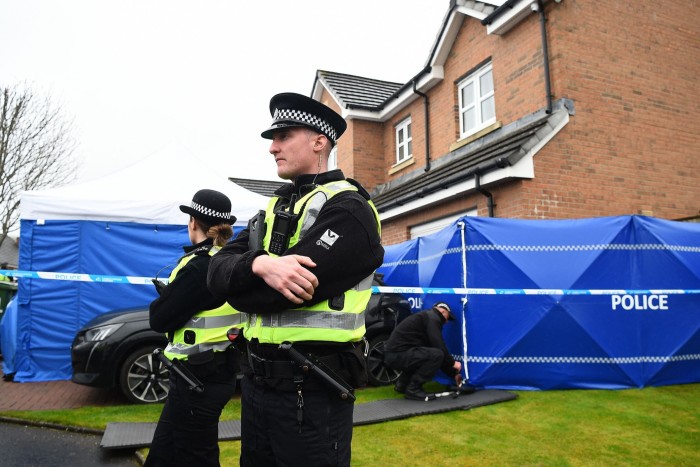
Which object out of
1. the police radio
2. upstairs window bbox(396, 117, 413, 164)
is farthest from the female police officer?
upstairs window bbox(396, 117, 413, 164)

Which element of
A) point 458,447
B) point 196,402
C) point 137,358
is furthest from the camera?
point 137,358

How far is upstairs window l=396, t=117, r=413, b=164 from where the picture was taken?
1480 cm

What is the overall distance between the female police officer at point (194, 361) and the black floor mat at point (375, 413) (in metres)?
2.25

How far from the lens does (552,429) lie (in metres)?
5.09

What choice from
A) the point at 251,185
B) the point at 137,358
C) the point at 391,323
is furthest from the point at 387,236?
the point at 251,185

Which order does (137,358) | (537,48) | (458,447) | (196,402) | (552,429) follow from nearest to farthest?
(196,402) < (458,447) < (552,429) < (137,358) < (537,48)

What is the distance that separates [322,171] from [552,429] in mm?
4261

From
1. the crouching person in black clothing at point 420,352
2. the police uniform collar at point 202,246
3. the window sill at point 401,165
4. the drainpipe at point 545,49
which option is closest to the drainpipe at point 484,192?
the drainpipe at point 545,49

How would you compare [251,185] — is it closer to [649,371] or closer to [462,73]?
[462,73]

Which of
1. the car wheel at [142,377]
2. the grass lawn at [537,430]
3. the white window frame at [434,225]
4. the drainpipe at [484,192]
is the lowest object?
the grass lawn at [537,430]

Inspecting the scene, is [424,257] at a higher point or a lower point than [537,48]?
lower

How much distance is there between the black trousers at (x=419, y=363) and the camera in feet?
21.2

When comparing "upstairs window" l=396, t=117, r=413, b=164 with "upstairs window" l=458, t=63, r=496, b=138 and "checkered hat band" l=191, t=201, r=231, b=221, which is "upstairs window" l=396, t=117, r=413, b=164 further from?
"checkered hat band" l=191, t=201, r=231, b=221

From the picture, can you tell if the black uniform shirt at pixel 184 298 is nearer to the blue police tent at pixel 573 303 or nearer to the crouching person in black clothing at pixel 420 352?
the crouching person in black clothing at pixel 420 352
